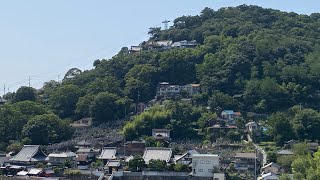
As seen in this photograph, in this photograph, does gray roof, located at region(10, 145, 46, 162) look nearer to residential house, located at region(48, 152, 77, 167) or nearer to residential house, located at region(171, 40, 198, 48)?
residential house, located at region(48, 152, 77, 167)

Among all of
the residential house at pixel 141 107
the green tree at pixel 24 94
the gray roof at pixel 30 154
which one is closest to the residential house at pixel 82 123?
the residential house at pixel 141 107

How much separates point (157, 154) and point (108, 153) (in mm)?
2847

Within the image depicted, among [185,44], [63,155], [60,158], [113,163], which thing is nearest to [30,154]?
[60,158]

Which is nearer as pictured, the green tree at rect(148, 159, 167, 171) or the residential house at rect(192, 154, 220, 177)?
the green tree at rect(148, 159, 167, 171)

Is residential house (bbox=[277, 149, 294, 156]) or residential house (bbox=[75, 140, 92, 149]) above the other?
residential house (bbox=[75, 140, 92, 149])

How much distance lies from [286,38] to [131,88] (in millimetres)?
11777

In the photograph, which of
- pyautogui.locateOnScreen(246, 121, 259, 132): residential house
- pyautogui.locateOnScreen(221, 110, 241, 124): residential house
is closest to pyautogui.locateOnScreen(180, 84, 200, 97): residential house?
pyautogui.locateOnScreen(221, 110, 241, 124): residential house

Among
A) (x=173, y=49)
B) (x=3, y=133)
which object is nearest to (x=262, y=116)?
(x=173, y=49)

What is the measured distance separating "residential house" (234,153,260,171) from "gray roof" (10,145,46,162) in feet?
31.7

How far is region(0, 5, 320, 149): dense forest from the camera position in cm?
3691

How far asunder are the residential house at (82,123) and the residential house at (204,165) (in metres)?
10.8

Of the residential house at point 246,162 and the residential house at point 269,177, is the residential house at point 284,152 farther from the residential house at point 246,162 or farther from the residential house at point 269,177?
the residential house at point 269,177

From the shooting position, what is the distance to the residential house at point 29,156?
3359 centimetres

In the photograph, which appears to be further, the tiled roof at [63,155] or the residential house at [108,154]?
the residential house at [108,154]
